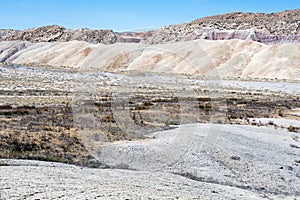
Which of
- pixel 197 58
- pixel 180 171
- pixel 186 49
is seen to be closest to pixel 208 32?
pixel 186 49

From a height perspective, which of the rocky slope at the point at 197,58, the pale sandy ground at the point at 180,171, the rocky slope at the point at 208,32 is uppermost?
the rocky slope at the point at 208,32

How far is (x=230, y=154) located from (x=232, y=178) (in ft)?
9.13

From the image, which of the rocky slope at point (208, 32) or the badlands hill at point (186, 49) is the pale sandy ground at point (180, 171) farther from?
the rocky slope at point (208, 32)

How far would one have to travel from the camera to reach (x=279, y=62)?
8644 cm

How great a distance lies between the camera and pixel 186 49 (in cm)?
10556

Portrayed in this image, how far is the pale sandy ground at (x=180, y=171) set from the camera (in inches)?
376

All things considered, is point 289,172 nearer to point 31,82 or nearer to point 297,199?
point 297,199

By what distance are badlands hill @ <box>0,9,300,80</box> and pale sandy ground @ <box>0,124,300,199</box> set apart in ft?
139

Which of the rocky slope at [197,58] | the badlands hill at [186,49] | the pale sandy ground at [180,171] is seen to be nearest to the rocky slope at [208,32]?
the badlands hill at [186,49]

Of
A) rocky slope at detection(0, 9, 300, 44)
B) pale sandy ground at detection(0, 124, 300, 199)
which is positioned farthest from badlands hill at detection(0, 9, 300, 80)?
pale sandy ground at detection(0, 124, 300, 199)

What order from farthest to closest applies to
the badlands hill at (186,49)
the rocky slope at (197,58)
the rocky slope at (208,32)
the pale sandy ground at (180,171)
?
1. the rocky slope at (208,32)
2. the badlands hill at (186,49)
3. the rocky slope at (197,58)
4. the pale sandy ground at (180,171)

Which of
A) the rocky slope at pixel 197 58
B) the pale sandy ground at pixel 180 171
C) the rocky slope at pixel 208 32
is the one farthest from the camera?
the rocky slope at pixel 208 32

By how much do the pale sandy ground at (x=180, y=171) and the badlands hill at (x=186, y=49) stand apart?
4236 cm

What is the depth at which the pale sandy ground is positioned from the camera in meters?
9.55
